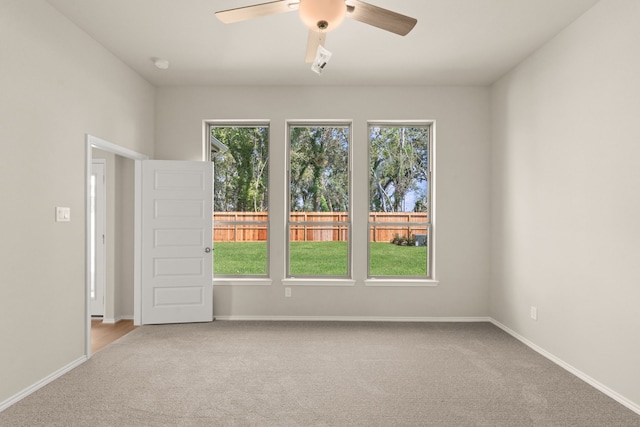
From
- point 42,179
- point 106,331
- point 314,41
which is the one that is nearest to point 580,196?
point 314,41

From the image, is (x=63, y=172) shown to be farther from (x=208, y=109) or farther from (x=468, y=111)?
(x=468, y=111)

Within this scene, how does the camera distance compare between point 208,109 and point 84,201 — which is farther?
point 208,109

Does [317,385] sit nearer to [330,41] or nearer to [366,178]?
[366,178]

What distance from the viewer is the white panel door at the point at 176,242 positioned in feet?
14.9

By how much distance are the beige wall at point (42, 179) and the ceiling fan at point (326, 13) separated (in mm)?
1640

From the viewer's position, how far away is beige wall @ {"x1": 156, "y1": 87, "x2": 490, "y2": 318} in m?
4.76

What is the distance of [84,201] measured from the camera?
3.41 metres

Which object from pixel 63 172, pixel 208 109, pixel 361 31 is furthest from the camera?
pixel 208 109

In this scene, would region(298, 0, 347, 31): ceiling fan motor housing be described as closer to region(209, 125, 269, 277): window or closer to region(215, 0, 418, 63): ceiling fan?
region(215, 0, 418, 63): ceiling fan

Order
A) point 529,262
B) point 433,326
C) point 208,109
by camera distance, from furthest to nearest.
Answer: point 208,109
point 433,326
point 529,262

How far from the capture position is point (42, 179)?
292 cm

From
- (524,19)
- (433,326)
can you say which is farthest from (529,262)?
(524,19)

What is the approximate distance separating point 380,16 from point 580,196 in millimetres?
2233

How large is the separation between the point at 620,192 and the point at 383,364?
2.20m
